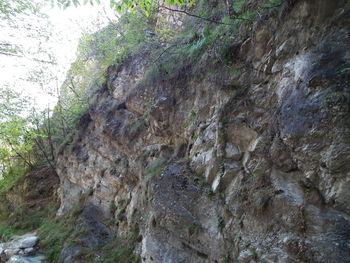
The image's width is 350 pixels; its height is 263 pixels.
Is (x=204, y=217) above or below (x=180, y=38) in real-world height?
below

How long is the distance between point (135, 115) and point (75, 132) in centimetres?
541

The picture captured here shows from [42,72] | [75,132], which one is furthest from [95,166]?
[42,72]

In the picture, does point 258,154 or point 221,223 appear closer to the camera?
point 258,154

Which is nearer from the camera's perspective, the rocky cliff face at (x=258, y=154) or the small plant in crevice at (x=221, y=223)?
the rocky cliff face at (x=258, y=154)

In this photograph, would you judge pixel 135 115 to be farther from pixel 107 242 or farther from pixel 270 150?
pixel 270 150

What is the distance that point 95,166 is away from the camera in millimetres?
10508

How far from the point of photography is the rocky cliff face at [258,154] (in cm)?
285

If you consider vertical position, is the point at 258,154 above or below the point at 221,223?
above

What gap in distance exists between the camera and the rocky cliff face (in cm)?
285

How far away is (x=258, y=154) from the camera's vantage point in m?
3.93

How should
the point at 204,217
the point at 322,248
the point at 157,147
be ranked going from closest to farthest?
1. the point at 322,248
2. the point at 204,217
3. the point at 157,147

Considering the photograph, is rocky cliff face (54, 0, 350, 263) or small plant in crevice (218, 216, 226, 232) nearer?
rocky cliff face (54, 0, 350, 263)

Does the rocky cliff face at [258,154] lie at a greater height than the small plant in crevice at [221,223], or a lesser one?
greater

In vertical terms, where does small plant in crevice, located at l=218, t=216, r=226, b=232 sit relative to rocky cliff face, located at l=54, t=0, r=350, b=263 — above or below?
below
